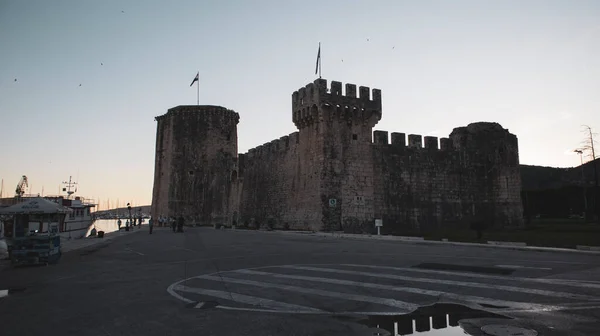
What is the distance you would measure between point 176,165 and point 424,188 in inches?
1254

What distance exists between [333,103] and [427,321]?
23172 millimetres

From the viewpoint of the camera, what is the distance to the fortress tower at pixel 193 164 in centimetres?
4994

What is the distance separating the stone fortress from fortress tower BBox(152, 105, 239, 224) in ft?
36.3

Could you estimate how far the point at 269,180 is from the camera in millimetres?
35188

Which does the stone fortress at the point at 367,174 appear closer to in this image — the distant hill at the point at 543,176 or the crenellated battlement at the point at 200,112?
the crenellated battlement at the point at 200,112

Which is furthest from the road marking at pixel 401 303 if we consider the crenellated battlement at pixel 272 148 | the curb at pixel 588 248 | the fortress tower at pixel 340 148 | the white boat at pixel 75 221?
the white boat at pixel 75 221

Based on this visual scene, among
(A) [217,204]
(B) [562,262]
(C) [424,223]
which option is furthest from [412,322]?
(A) [217,204]

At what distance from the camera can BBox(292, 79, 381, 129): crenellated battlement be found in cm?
2734

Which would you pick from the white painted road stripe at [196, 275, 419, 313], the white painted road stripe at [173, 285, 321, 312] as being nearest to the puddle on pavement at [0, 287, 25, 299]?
the white painted road stripe at [173, 285, 321, 312]

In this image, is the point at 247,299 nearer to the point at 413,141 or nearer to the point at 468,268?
the point at 468,268

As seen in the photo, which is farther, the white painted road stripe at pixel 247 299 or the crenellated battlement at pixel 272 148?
the crenellated battlement at pixel 272 148

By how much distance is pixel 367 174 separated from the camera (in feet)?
92.6

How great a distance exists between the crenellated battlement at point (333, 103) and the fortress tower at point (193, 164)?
2234cm

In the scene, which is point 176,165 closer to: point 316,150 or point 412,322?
point 316,150
